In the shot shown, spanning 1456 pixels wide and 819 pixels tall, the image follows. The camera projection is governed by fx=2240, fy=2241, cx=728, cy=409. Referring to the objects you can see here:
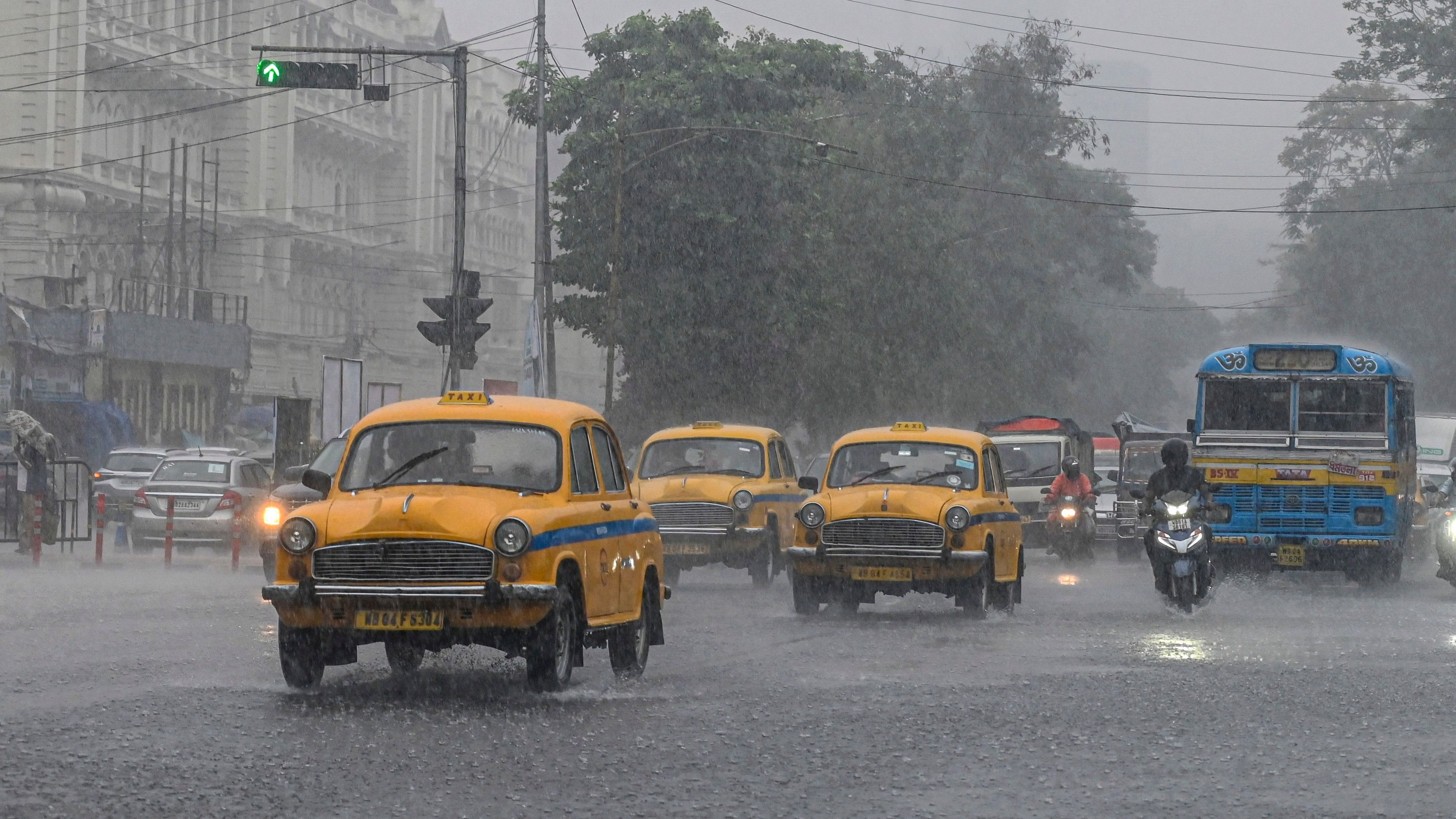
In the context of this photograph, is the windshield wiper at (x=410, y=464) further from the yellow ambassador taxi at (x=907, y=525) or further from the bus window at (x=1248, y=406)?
the bus window at (x=1248, y=406)

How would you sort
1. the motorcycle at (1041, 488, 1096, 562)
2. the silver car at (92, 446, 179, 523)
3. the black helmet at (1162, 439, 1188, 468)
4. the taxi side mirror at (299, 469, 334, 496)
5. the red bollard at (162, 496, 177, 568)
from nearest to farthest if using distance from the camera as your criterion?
the taxi side mirror at (299, 469, 334, 496) < the black helmet at (1162, 439, 1188, 468) < the red bollard at (162, 496, 177, 568) < the motorcycle at (1041, 488, 1096, 562) < the silver car at (92, 446, 179, 523)

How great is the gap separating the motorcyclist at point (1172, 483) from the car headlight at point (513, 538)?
1028 cm

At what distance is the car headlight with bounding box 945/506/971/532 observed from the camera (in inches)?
747

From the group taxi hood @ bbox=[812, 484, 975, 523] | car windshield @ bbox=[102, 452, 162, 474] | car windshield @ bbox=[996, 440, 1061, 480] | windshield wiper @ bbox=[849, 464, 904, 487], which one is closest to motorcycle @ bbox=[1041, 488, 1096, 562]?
car windshield @ bbox=[996, 440, 1061, 480]

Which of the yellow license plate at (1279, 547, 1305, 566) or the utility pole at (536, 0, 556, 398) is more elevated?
the utility pole at (536, 0, 556, 398)

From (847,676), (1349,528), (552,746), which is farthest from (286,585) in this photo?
(1349,528)

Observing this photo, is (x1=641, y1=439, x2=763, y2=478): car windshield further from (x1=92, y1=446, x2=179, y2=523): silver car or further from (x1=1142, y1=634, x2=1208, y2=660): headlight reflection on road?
(x1=92, y1=446, x2=179, y2=523): silver car

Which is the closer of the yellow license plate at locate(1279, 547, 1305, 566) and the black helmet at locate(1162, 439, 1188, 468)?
the black helmet at locate(1162, 439, 1188, 468)

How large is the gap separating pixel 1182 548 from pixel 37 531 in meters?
15.6

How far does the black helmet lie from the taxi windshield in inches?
79.4

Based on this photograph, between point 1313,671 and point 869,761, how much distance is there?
557 cm

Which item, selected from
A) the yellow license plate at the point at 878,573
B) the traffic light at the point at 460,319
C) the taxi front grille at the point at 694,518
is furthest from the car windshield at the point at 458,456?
the traffic light at the point at 460,319

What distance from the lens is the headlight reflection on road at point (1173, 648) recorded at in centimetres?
1563

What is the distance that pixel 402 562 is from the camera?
12102mm
